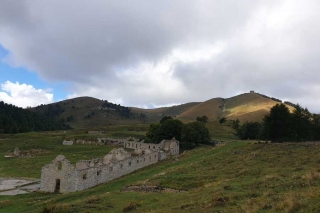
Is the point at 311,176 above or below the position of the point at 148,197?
above

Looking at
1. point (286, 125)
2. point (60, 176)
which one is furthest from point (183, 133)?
point (60, 176)

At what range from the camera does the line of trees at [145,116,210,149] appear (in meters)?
83.9

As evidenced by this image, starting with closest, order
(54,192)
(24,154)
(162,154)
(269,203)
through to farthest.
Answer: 1. (269,203)
2. (54,192)
3. (162,154)
4. (24,154)

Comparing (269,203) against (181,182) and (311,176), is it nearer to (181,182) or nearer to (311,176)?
(311,176)

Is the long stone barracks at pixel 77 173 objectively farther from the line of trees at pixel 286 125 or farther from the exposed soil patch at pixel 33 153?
the exposed soil patch at pixel 33 153

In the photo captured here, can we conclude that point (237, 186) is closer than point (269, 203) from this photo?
No

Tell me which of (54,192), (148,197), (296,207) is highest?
(296,207)

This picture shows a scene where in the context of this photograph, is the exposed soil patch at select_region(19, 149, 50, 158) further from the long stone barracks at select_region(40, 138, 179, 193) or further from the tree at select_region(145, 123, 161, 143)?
the long stone barracks at select_region(40, 138, 179, 193)

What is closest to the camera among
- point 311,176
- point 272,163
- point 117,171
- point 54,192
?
point 311,176

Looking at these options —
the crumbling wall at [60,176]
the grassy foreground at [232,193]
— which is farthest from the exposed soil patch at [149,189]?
the crumbling wall at [60,176]

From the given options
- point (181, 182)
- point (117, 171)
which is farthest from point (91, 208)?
point (117, 171)

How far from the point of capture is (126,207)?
1845 centimetres

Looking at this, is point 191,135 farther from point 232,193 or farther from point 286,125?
point 232,193

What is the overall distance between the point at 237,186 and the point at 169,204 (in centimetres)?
523
